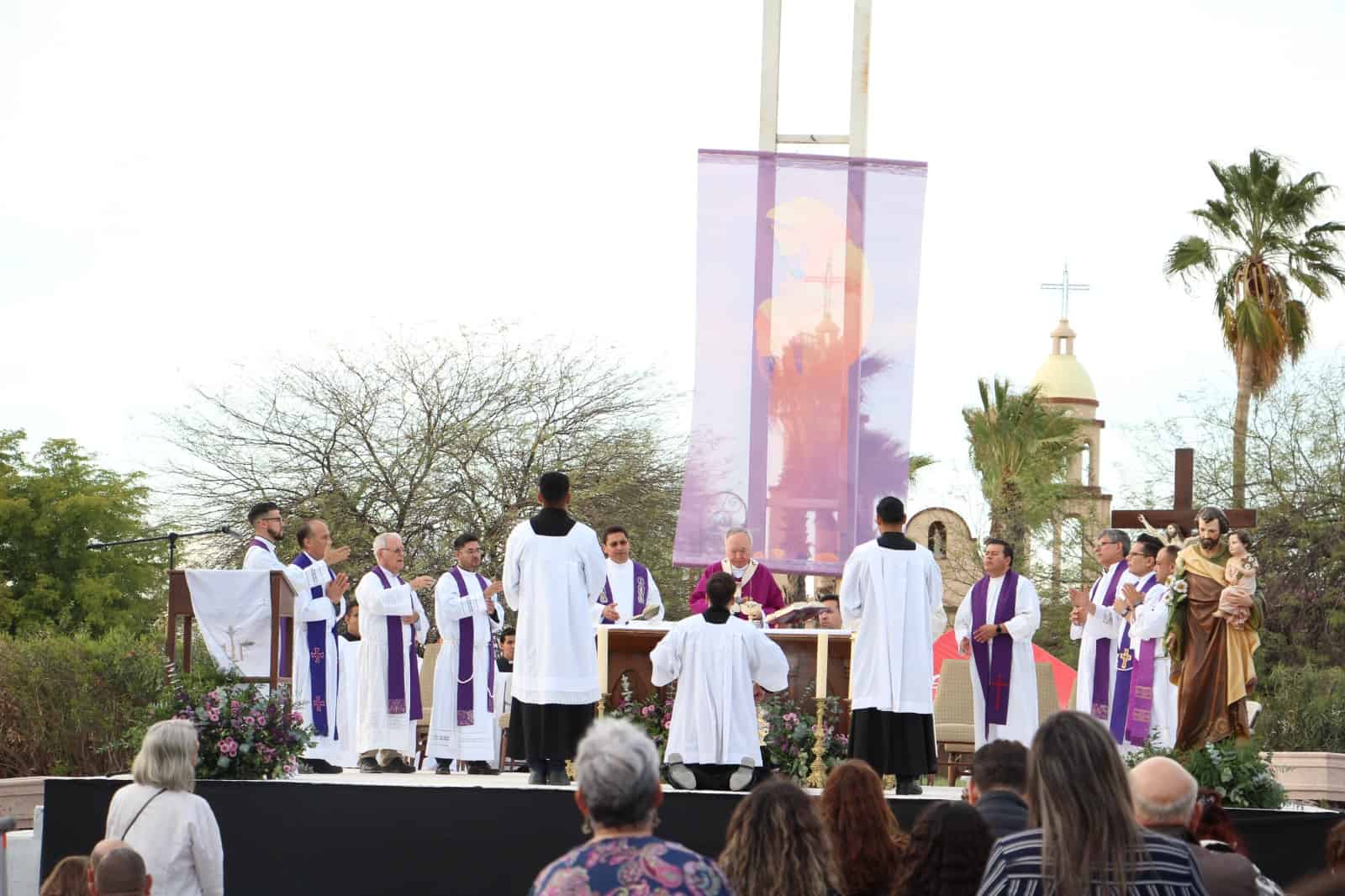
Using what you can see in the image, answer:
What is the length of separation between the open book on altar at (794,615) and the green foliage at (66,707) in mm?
7029

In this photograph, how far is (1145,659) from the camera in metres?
12.5

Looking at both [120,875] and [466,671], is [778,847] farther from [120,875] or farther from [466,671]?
[466,671]

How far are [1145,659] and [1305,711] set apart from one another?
27.5 feet

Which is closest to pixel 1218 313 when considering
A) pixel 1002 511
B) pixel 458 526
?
pixel 1002 511

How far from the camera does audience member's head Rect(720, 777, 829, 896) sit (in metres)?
5.26

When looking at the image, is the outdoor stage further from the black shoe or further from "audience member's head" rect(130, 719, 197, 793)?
"audience member's head" rect(130, 719, 197, 793)

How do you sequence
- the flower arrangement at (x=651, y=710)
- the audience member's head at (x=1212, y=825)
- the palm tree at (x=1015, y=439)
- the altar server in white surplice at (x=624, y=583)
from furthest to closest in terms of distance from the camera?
1. the palm tree at (x=1015, y=439)
2. the altar server in white surplice at (x=624, y=583)
3. the flower arrangement at (x=651, y=710)
4. the audience member's head at (x=1212, y=825)

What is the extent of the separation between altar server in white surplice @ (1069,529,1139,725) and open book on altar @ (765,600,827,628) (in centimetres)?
230

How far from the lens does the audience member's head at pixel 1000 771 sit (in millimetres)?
5789

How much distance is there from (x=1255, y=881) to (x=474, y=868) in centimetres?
569

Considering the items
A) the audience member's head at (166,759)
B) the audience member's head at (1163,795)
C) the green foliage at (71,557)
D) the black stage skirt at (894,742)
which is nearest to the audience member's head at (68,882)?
the audience member's head at (166,759)

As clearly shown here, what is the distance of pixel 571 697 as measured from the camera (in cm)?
1083

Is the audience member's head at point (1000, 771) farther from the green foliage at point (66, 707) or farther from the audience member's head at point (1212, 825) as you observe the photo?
the green foliage at point (66, 707)

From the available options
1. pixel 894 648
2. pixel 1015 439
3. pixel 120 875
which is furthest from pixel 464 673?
pixel 1015 439
